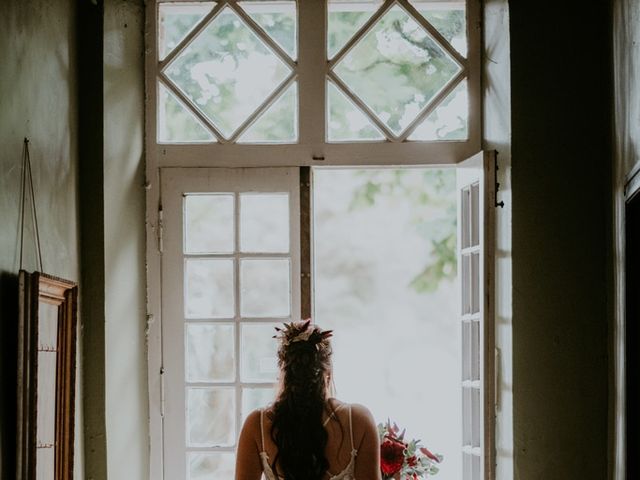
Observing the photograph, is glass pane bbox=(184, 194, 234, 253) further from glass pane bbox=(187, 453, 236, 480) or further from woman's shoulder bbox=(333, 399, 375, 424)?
woman's shoulder bbox=(333, 399, 375, 424)

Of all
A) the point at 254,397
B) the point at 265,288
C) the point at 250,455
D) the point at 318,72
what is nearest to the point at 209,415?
the point at 254,397

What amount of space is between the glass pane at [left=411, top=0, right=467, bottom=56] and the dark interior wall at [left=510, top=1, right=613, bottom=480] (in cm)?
62

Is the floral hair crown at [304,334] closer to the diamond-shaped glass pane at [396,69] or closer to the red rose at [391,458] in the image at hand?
the red rose at [391,458]

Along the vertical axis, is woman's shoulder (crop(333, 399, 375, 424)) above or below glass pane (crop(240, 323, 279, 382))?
below

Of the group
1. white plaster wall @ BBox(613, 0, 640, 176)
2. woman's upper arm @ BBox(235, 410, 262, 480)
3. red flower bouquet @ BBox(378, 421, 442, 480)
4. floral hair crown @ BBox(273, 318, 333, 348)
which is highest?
white plaster wall @ BBox(613, 0, 640, 176)

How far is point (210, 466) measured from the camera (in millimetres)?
4367

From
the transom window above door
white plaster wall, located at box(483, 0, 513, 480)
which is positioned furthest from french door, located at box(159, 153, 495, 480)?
white plaster wall, located at box(483, 0, 513, 480)

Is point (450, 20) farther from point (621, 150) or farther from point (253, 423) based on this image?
point (253, 423)

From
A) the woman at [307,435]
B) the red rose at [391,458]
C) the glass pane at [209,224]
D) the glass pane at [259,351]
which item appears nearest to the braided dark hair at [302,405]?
the woman at [307,435]

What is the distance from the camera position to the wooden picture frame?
2730 mm

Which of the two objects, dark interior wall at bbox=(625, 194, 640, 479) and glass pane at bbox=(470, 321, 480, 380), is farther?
glass pane at bbox=(470, 321, 480, 380)

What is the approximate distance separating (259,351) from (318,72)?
132 cm

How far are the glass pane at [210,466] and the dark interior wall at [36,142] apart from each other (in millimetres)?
1194

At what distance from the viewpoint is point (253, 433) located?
3357 mm
